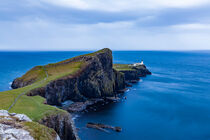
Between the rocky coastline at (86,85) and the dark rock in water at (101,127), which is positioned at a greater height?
the rocky coastline at (86,85)

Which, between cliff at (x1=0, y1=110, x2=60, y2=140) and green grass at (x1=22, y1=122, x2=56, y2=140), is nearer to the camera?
cliff at (x1=0, y1=110, x2=60, y2=140)

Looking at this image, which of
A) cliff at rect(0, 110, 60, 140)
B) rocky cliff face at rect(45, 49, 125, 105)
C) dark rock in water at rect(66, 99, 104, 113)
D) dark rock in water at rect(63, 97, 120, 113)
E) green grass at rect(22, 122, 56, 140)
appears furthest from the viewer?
rocky cliff face at rect(45, 49, 125, 105)

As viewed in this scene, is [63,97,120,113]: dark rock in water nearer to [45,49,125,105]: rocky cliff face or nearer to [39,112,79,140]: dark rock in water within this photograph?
[45,49,125,105]: rocky cliff face

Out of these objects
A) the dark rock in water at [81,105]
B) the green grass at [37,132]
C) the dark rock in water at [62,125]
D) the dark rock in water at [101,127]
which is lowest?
the dark rock in water at [101,127]

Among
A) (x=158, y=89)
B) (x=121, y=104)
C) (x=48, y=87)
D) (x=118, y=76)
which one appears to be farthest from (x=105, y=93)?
(x=158, y=89)

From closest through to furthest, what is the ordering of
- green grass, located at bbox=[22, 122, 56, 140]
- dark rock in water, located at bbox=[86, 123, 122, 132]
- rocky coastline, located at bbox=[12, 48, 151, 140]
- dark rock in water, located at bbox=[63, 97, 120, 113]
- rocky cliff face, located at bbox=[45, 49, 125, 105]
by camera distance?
green grass, located at bbox=[22, 122, 56, 140] → dark rock in water, located at bbox=[86, 123, 122, 132] → dark rock in water, located at bbox=[63, 97, 120, 113] → rocky coastline, located at bbox=[12, 48, 151, 140] → rocky cliff face, located at bbox=[45, 49, 125, 105]

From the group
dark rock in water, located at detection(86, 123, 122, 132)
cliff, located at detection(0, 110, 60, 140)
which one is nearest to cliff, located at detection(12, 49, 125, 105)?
dark rock in water, located at detection(86, 123, 122, 132)

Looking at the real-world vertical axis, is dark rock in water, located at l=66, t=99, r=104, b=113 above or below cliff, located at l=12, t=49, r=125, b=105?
below

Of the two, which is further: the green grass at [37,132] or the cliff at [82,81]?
the cliff at [82,81]

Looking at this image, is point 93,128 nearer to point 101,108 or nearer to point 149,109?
point 101,108

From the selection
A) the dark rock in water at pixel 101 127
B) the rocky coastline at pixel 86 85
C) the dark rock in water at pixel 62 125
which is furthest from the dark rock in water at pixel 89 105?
the dark rock in water at pixel 62 125

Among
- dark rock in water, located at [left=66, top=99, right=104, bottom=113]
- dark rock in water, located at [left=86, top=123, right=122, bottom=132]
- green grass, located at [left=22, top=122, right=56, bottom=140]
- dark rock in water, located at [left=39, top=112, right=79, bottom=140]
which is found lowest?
dark rock in water, located at [left=86, top=123, right=122, bottom=132]

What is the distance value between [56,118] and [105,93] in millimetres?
51052

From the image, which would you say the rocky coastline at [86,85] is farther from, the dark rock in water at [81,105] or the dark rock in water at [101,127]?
the dark rock in water at [101,127]
